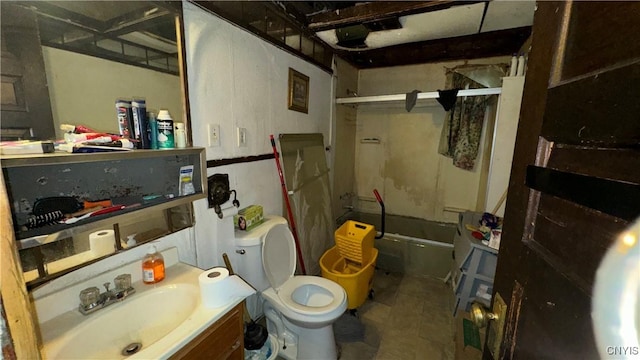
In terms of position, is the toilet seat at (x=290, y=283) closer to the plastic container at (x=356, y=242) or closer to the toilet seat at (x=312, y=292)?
the toilet seat at (x=312, y=292)

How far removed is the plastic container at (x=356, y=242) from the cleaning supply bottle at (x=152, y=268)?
146 cm

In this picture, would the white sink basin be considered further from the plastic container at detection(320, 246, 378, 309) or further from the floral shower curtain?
the floral shower curtain

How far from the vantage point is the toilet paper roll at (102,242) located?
3.09 ft

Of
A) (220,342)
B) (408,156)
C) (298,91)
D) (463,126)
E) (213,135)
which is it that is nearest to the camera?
(220,342)

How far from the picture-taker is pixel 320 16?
191 cm

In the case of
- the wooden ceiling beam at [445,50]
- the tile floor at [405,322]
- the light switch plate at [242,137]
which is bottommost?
the tile floor at [405,322]

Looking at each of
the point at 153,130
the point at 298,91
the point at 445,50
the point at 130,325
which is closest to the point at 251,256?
the point at 130,325

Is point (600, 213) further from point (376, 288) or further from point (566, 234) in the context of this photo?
point (376, 288)

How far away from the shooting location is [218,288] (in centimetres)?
96

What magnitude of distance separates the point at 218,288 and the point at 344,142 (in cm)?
253

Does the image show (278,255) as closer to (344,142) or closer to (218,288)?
(218,288)

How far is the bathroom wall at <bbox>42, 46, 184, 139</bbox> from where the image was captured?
2.70 feet

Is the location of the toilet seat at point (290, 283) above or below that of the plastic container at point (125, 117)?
below

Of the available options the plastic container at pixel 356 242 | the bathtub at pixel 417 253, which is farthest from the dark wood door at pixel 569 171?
the bathtub at pixel 417 253
